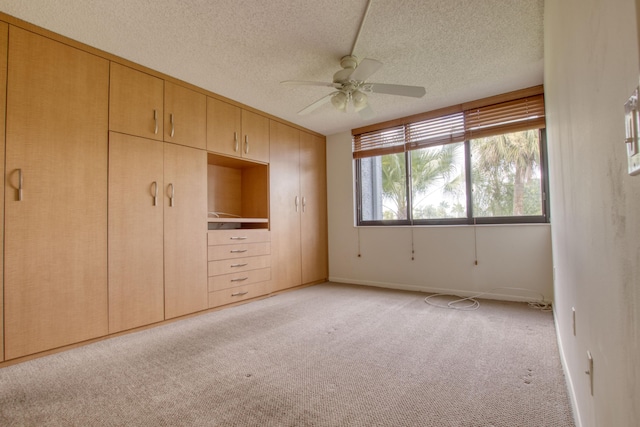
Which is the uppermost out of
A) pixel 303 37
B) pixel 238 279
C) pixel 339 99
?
pixel 303 37

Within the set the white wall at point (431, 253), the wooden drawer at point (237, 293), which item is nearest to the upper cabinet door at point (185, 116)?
the wooden drawer at point (237, 293)

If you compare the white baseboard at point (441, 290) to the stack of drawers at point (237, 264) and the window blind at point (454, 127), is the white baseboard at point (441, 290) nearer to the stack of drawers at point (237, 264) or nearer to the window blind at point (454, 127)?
the stack of drawers at point (237, 264)

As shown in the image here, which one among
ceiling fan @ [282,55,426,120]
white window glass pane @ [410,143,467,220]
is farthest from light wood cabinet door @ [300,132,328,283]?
ceiling fan @ [282,55,426,120]

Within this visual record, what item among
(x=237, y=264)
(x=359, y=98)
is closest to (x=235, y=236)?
(x=237, y=264)

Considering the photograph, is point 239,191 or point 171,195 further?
point 239,191

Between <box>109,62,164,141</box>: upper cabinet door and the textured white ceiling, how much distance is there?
148 millimetres

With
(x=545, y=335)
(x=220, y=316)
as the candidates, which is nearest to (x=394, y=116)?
(x=545, y=335)

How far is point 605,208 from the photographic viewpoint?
759 mm

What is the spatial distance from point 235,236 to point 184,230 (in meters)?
0.63

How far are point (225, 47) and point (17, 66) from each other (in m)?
1.42

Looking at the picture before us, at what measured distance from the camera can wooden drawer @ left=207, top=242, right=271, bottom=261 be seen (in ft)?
10.9

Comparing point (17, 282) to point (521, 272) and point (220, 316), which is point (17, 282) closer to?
point (220, 316)

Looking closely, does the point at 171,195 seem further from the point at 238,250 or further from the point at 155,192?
the point at 238,250

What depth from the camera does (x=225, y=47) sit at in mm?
2535
